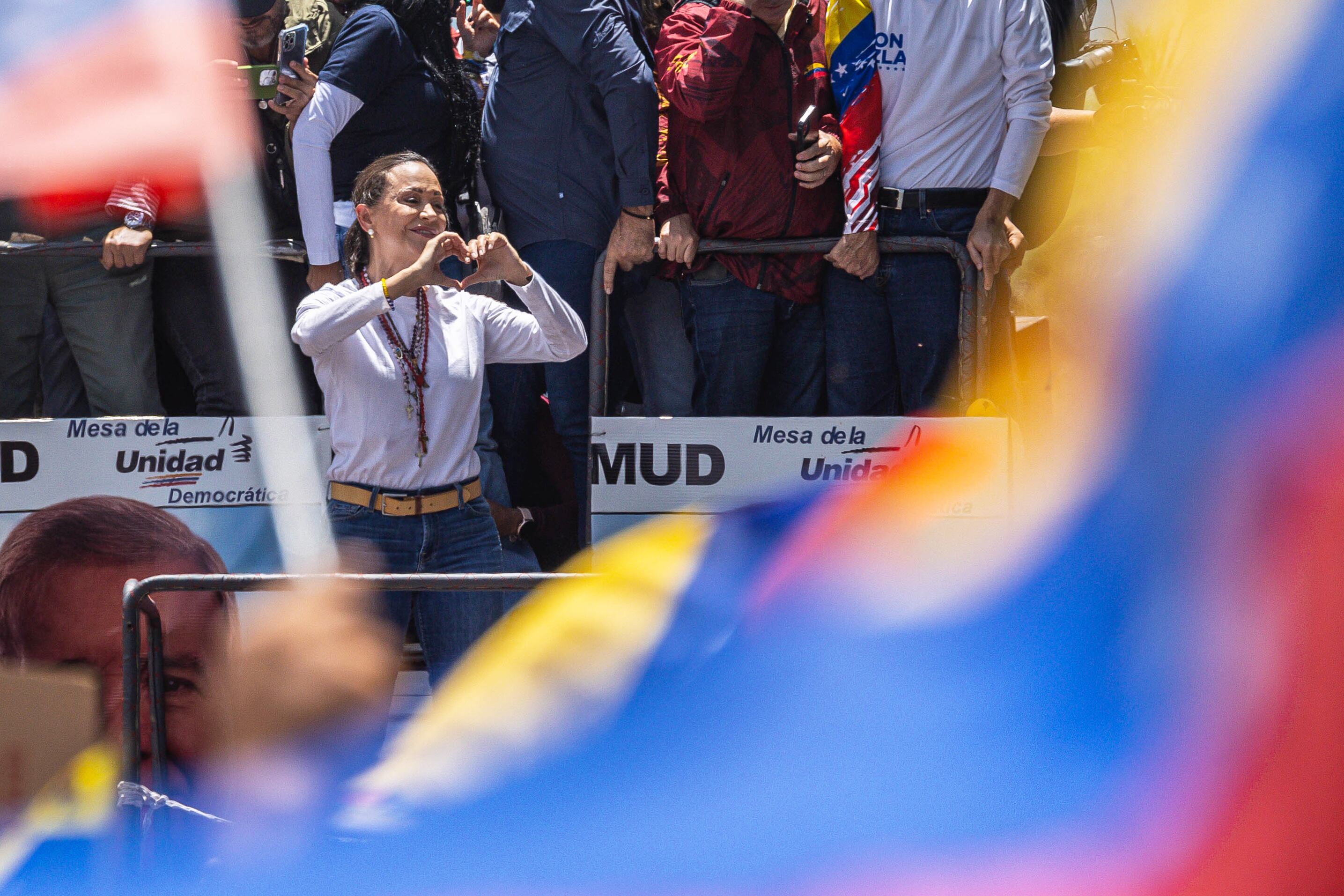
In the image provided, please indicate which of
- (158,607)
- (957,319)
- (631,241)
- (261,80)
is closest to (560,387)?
(631,241)

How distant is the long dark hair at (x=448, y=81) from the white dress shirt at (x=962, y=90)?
1421 millimetres

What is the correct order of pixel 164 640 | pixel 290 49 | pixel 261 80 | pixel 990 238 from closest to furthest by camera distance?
pixel 164 640 < pixel 990 238 < pixel 290 49 < pixel 261 80

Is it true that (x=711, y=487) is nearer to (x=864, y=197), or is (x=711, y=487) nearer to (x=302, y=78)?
(x=864, y=197)

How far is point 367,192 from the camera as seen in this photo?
3891mm

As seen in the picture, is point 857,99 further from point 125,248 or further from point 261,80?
point 125,248

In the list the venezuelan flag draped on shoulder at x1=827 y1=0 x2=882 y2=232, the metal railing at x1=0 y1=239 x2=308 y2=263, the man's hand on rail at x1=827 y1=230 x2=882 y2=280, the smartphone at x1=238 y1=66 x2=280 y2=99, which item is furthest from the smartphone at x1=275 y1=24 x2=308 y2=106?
the man's hand on rail at x1=827 y1=230 x2=882 y2=280

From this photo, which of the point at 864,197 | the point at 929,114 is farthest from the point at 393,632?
the point at 929,114

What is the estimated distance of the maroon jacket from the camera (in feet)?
14.8

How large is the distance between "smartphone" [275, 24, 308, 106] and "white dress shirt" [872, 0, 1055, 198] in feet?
6.18

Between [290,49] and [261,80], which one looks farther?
[261,80]

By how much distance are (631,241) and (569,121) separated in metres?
0.49

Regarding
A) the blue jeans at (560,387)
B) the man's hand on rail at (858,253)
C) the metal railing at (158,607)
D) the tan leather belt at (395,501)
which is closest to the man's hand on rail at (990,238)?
the man's hand on rail at (858,253)

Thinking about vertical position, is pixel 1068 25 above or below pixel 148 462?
above

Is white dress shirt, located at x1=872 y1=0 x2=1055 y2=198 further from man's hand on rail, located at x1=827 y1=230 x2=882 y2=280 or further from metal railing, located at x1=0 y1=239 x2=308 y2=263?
metal railing, located at x1=0 y1=239 x2=308 y2=263
